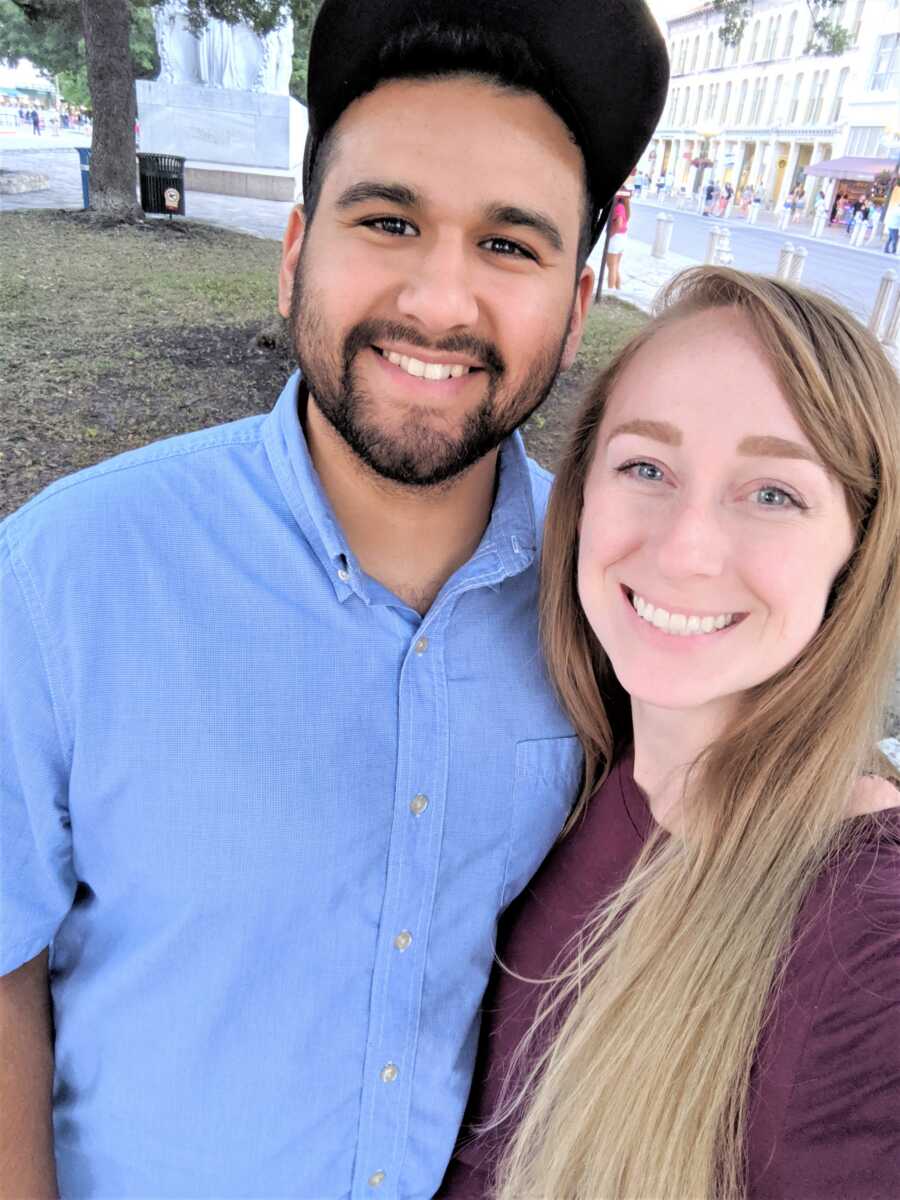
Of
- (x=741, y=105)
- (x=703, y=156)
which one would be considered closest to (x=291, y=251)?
(x=741, y=105)

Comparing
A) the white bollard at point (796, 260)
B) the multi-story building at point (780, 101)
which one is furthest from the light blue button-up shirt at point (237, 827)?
the multi-story building at point (780, 101)

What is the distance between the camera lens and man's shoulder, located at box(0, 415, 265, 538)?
145cm

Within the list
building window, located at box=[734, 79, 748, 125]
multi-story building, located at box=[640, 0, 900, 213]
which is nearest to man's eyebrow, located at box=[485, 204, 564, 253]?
multi-story building, located at box=[640, 0, 900, 213]

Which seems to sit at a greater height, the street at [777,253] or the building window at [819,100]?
the building window at [819,100]

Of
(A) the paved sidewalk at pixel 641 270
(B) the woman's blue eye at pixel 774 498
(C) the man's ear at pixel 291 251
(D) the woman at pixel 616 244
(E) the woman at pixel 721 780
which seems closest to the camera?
(E) the woman at pixel 721 780

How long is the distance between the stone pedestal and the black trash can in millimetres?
8225

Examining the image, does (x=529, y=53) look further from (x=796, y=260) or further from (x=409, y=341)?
(x=796, y=260)

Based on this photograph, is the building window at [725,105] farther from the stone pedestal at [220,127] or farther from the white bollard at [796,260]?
the white bollard at [796,260]

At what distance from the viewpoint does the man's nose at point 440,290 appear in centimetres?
153

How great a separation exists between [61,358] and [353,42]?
5973 mm

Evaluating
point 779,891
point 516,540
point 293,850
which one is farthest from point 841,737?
point 293,850

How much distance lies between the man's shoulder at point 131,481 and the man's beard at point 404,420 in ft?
0.62

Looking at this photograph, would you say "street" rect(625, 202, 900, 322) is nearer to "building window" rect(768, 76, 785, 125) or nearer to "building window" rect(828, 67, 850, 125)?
"building window" rect(828, 67, 850, 125)

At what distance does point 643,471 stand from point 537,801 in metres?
0.70
